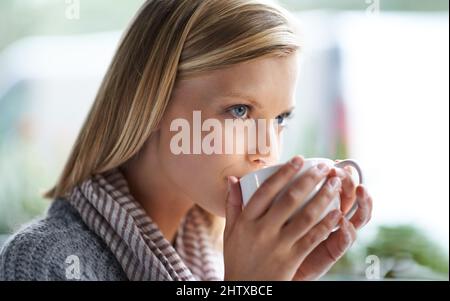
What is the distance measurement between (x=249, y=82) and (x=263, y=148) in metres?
0.10

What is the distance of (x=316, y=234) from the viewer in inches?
29.2

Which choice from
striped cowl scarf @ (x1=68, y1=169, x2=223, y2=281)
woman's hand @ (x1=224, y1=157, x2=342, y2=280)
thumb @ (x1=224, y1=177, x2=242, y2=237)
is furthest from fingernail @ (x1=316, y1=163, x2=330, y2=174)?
striped cowl scarf @ (x1=68, y1=169, x2=223, y2=281)

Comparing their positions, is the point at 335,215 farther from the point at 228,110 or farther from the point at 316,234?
the point at 228,110

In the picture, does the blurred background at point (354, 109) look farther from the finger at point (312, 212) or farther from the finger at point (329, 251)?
the finger at point (312, 212)

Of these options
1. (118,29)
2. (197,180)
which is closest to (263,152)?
(197,180)

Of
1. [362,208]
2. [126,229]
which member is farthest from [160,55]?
[362,208]

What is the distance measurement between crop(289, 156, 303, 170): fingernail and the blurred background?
308 mm

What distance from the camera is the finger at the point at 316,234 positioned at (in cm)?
74

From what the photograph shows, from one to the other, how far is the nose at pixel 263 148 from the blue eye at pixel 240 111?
1.1 inches

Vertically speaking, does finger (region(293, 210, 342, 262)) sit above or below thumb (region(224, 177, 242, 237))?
below

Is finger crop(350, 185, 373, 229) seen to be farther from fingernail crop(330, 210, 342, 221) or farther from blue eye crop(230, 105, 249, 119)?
blue eye crop(230, 105, 249, 119)

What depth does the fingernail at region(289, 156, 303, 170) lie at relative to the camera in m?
0.71

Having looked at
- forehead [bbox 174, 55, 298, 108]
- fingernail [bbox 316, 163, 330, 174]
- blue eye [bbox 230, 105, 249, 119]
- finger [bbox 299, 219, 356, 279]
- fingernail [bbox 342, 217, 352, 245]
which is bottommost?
finger [bbox 299, 219, 356, 279]

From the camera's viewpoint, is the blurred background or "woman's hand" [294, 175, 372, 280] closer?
"woman's hand" [294, 175, 372, 280]
